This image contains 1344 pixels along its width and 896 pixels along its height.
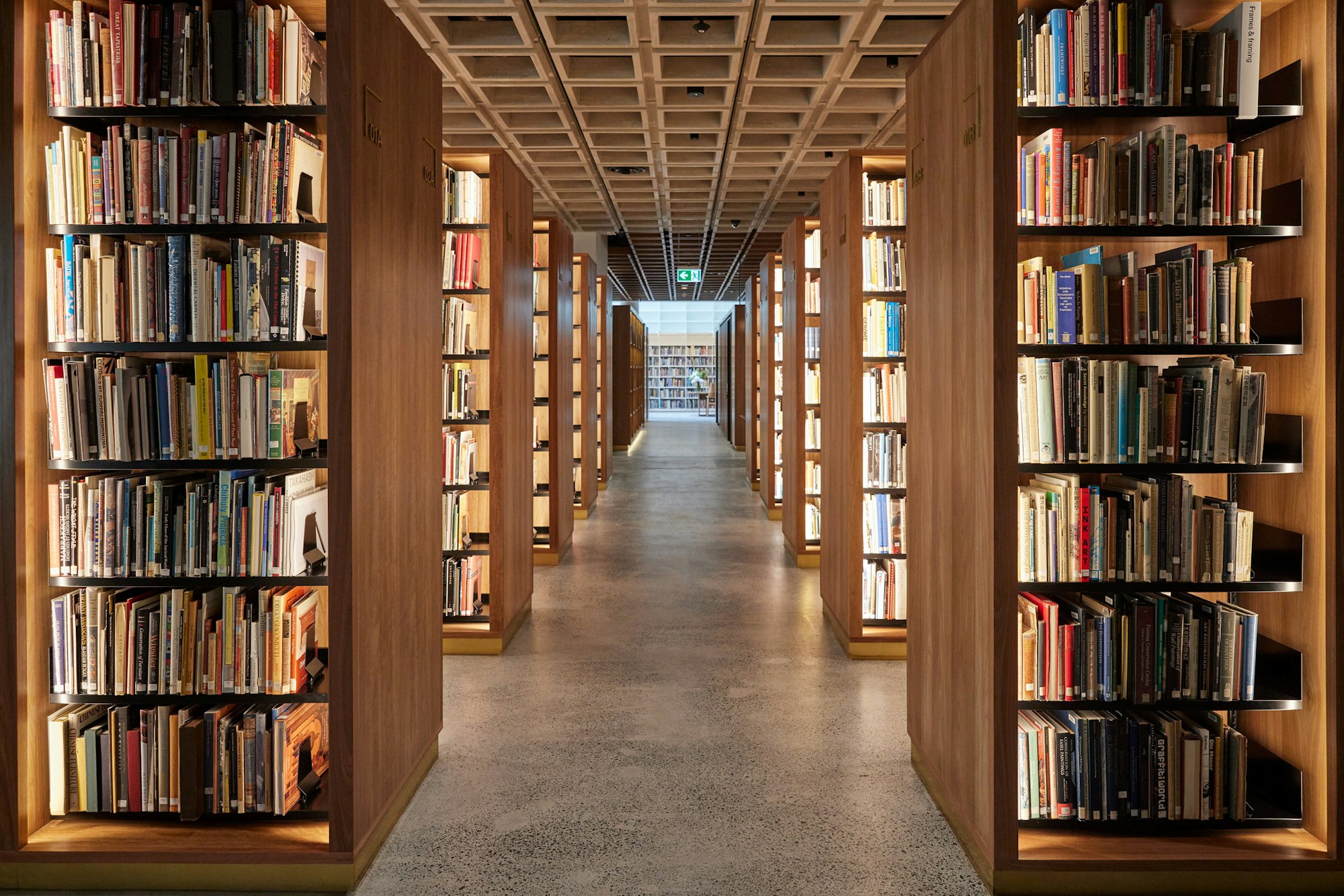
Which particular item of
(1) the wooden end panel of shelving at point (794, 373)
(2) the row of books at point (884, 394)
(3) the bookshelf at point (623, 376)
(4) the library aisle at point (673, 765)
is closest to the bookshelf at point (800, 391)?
(1) the wooden end panel of shelving at point (794, 373)

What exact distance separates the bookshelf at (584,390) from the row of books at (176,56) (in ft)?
24.1

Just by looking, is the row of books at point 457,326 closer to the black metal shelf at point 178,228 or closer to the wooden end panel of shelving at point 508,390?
the wooden end panel of shelving at point 508,390

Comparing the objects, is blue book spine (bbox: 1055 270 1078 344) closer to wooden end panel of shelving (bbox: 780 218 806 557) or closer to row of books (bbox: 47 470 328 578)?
row of books (bbox: 47 470 328 578)

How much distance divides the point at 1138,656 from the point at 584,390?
7.73 m

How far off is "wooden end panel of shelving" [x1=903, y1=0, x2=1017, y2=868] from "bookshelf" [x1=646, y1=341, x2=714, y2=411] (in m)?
31.0

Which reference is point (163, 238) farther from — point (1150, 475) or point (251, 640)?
point (1150, 475)

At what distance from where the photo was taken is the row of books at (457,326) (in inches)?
213

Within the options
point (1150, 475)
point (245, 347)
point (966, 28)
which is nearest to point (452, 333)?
point (245, 347)

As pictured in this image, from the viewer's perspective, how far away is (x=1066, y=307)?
285 cm

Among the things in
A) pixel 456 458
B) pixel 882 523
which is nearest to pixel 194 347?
pixel 456 458

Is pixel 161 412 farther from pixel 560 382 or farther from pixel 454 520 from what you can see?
pixel 560 382

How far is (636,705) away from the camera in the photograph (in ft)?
15.2

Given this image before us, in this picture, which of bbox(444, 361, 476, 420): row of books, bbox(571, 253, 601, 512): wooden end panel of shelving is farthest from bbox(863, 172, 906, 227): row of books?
bbox(571, 253, 601, 512): wooden end panel of shelving

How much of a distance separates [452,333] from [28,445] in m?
2.80
